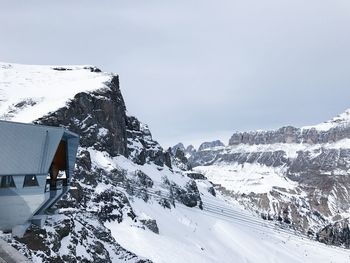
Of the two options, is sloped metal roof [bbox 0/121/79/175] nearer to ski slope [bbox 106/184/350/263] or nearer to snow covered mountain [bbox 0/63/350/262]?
snow covered mountain [bbox 0/63/350/262]

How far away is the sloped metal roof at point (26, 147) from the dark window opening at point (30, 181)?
30 cm

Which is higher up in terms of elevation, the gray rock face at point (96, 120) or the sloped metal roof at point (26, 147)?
the gray rock face at point (96, 120)

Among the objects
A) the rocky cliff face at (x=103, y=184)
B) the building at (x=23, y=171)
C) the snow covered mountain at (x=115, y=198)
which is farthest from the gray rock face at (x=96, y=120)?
the building at (x=23, y=171)

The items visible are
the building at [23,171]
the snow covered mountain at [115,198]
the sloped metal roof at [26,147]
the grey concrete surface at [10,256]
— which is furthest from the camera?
the snow covered mountain at [115,198]

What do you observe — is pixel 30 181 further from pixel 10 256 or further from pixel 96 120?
pixel 96 120

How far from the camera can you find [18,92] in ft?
307

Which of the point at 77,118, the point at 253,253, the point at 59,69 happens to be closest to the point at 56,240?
the point at 77,118

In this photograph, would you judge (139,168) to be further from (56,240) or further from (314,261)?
(56,240)

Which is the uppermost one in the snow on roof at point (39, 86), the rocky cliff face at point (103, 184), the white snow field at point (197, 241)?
the snow on roof at point (39, 86)

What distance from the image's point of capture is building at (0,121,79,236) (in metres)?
30.4

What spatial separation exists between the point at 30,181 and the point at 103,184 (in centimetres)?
3859

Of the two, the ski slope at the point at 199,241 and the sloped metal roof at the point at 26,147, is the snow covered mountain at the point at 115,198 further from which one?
the sloped metal roof at the point at 26,147

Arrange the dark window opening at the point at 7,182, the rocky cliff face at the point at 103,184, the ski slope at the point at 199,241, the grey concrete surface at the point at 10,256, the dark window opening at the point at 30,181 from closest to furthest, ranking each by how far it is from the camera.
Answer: the grey concrete surface at the point at 10,256 < the dark window opening at the point at 7,182 < the dark window opening at the point at 30,181 < the rocky cliff face at the point at 103,184 < the ski slope at the point at 199,241

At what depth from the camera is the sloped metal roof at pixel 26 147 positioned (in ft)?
101
